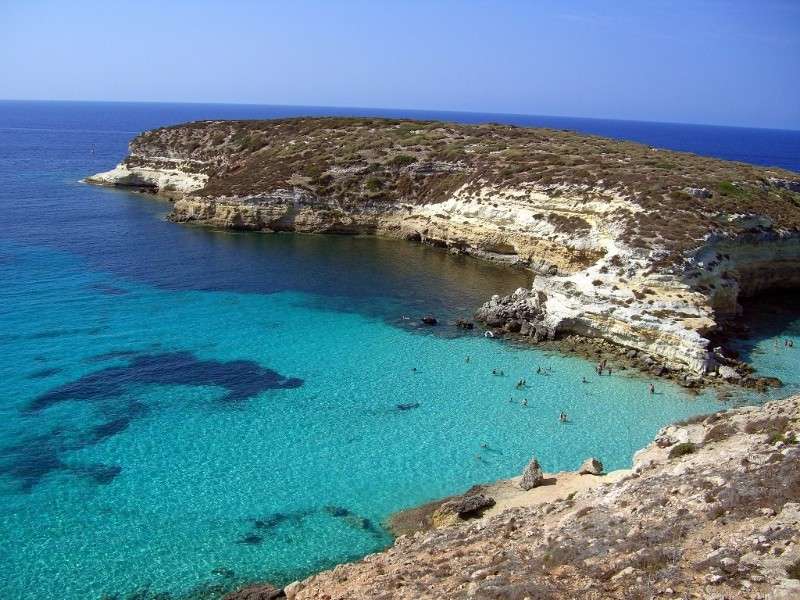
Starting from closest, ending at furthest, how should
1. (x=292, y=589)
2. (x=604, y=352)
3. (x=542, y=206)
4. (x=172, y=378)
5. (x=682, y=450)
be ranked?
(x=292, y=589)
(x=682, y=450)
(x=172, y=378)
(x=604, y=352)
(x=542, y=206)

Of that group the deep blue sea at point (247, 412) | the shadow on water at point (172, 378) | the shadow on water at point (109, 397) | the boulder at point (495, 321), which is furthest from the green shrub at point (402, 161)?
the shadow on water at point (109, 397)

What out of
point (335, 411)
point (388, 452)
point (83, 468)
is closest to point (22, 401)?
point (83, 468)

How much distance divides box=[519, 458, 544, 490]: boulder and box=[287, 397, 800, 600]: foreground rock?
332 centimetres

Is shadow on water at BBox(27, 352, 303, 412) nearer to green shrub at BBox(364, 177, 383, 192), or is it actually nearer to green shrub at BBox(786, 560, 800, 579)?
green shrub at BBox(786, 560, 800, 579)

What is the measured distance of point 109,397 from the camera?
30438mm

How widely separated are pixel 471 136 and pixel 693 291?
162 ft

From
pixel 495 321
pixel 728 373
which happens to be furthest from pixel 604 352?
pixel 495 321

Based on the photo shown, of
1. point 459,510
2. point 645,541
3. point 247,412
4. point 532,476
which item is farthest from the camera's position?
point 247,412

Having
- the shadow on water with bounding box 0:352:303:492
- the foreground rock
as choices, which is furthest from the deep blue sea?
the foreground rock

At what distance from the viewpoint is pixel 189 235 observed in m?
65.1

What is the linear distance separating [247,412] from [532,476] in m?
14.1

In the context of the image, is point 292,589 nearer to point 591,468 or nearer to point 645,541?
point 645,541

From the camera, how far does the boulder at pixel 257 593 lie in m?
17.6

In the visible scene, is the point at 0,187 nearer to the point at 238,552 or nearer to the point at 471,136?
the point at 471,136
